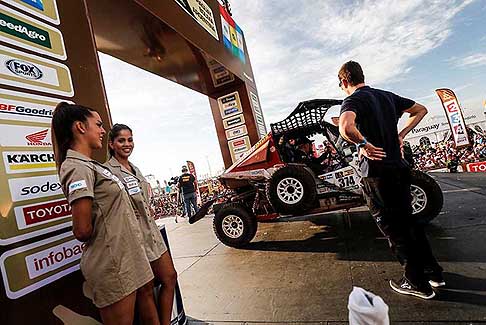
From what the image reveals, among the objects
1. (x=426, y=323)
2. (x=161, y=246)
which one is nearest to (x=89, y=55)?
(x=161, y=246)

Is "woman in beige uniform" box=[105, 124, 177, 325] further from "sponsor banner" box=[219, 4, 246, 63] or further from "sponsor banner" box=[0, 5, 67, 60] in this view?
"sponsor banner" box=[219, 4, 246, 63]

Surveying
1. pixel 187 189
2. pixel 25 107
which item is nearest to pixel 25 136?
pixel 25 107

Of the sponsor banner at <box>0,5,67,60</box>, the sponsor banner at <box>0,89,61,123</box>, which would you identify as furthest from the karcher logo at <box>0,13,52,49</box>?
the sponsor banner at <box>0,89,61,123</box>

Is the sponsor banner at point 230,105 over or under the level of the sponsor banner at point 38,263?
over

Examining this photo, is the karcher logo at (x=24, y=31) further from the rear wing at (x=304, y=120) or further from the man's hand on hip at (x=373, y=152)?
the rear wing at (x=304, y=120)

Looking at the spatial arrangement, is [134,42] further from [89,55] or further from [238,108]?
[238,108]

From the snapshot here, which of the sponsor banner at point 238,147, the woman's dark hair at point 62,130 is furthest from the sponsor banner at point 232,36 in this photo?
the woman's dark hair at point 62,130

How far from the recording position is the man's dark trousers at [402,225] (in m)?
2.28

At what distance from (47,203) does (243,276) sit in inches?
93.3

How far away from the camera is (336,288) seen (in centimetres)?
266

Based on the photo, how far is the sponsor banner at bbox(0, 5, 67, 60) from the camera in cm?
165

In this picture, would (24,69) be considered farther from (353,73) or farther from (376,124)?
(376,124)

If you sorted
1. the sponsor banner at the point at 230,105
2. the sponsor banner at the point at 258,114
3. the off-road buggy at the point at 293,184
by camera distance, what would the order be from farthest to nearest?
the sponsor banner at the point at 258,114 < the sponsor banner at the point at 230,105 < the off-road buggy at the point at 293,184

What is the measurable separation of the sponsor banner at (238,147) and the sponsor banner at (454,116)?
8867 mm
